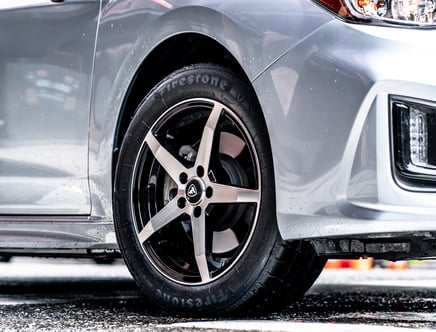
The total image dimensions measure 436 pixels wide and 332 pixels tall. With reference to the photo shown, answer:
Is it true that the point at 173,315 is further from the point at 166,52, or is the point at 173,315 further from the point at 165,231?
the point at 166,52

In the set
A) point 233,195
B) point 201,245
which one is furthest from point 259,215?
point 201,245

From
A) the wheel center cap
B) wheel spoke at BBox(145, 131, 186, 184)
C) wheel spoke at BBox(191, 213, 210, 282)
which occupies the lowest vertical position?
wheel spoke at BBox(191, 213, 210, 282)

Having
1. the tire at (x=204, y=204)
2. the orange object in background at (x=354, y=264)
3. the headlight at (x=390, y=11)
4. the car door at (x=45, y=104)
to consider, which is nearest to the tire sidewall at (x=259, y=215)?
the tire at (x=204, y=204)

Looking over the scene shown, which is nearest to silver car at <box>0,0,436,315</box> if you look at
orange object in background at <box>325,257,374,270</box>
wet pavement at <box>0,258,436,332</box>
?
wet pavement at <box>0,258,436,332</box>

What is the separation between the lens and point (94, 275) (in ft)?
23.7

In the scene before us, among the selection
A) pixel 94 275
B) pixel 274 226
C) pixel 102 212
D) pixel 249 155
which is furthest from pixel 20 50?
pixel 94 275

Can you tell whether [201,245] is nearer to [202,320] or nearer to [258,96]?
[202,320]

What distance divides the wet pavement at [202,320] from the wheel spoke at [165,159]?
0.52 metres

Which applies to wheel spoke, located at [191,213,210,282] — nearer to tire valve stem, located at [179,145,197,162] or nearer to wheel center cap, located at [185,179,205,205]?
wheel center cap, located at [185,179,205,205]

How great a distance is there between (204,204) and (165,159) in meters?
0.26

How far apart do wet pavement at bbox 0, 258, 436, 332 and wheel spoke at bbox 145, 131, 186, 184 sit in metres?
0.52

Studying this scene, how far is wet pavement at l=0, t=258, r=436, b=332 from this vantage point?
362 centimetres

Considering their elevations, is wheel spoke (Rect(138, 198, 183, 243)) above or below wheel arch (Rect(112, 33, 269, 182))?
below

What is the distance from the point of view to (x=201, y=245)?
12.2ft
